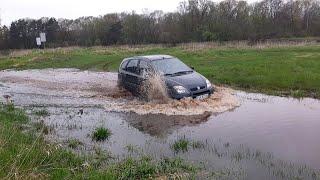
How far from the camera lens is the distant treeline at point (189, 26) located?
72.9 metres

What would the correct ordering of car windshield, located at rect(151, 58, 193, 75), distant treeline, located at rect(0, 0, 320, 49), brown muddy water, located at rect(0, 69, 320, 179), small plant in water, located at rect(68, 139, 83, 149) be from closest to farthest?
brown muddy water, located at rect(0, 69, 320, 179) < small plant in water, located at rect(68, 139, 83, 149) < car windshield, located at rect(151, 58, 193, 75) < distant treeline, located at rect(0, 0, 320, 49)

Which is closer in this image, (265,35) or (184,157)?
(184,157)

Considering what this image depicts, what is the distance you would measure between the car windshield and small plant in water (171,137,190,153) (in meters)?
6.23

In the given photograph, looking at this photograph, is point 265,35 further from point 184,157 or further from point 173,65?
point 184,157

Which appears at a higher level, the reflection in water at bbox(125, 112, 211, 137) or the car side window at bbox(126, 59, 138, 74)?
the car side window at bbox(126, 59, 138, 74)

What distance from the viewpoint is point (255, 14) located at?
7794 cm

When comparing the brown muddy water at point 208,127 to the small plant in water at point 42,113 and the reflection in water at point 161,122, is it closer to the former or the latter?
the reflection in water at point 161,122

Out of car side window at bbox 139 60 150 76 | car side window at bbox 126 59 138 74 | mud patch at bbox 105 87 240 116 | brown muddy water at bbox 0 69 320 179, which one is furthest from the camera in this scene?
car side window at bbox 126 59 138 74

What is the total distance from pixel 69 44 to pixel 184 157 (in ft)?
252

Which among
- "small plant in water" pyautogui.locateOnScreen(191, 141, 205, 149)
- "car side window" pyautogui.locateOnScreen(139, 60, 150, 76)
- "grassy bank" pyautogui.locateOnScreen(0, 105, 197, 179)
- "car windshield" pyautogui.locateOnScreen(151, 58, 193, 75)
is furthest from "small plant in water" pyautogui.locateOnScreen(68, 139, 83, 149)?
"car side window" pyautogui.locateOnScreen(139, 60, 150, 76)

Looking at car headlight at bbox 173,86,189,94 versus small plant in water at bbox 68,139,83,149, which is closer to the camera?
small plant in water at bbox 68,139,83,149

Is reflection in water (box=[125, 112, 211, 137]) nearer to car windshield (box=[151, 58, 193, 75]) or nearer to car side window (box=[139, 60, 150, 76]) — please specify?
car windshield (box=[151, 58, 193, 75])

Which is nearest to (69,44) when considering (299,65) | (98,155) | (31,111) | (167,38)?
(167,38)

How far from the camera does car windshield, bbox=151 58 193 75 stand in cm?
1672
